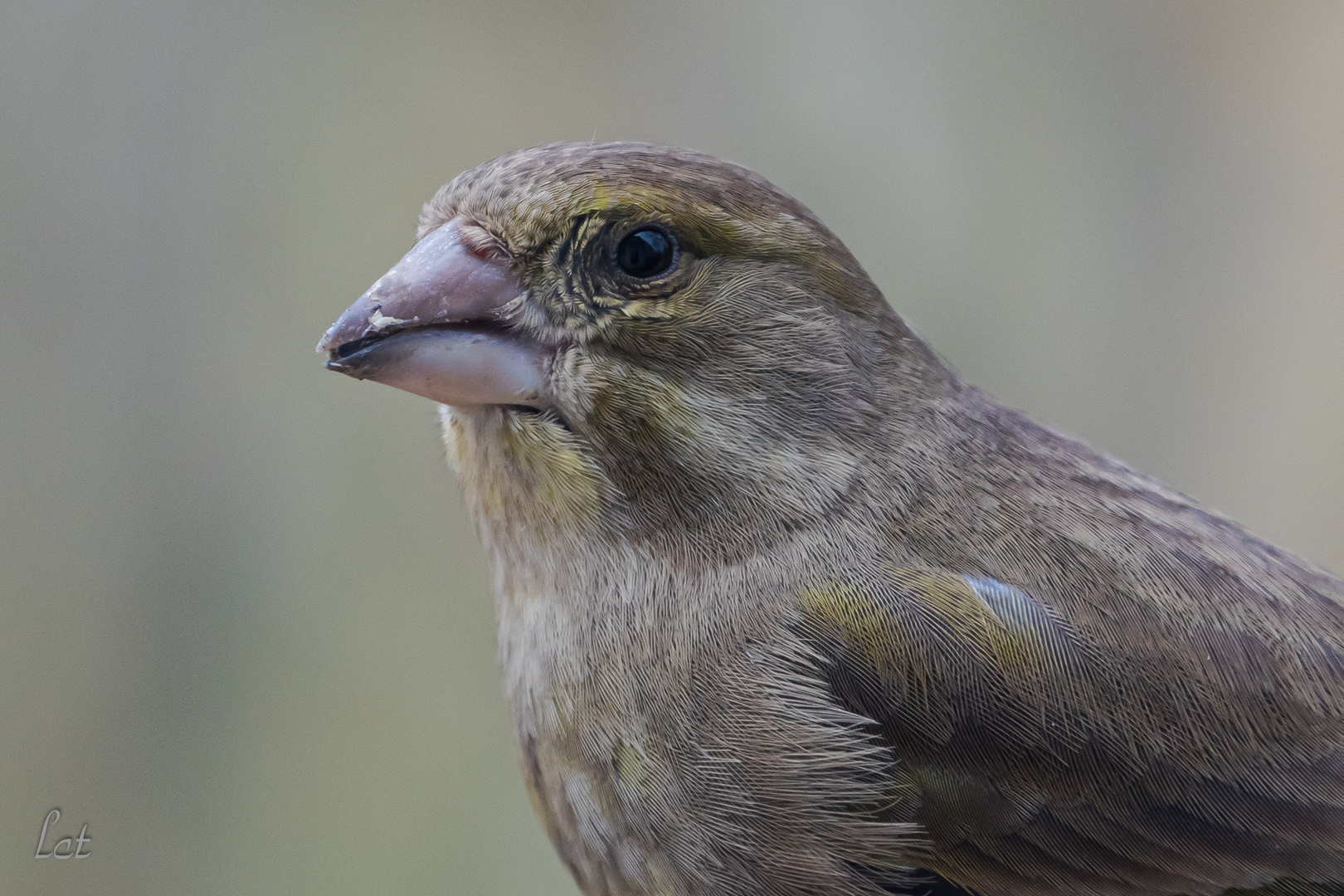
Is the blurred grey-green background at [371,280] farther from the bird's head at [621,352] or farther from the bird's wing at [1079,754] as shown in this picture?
the bird's wing at [1079,754]

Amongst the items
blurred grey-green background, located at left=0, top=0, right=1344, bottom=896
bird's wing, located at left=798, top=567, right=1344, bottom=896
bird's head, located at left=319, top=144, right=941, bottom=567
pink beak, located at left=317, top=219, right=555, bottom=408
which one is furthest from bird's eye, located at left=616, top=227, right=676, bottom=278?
blurred grey-green background, located at left=0, top=0, right=1344, bottom=896

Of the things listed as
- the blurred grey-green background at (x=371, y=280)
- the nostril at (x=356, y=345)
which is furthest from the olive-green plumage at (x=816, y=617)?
the blurred grey-green background at (x=371, y=280)

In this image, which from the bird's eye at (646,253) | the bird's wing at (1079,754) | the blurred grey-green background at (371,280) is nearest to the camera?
the bird's wing at (1079,754)

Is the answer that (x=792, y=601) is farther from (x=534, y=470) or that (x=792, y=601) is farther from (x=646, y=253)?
(x=646, y=253)

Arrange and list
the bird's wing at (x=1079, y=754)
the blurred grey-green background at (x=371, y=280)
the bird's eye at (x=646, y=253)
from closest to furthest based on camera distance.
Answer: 1. the bird's wing at (x=1079, y=754)
2. the bird's eye at (x=646, y=253)
3. the blurred grey-green background at (x=371, y=280)

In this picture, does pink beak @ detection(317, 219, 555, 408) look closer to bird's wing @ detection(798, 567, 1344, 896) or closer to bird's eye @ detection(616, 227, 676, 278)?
bird's eye @ detection(616, 227, 676, 278)

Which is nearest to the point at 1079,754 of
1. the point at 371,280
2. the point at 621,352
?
the point at 621,352

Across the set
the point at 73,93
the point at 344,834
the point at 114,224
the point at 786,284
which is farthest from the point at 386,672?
the point at 786,284

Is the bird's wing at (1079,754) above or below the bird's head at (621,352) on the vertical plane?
below
